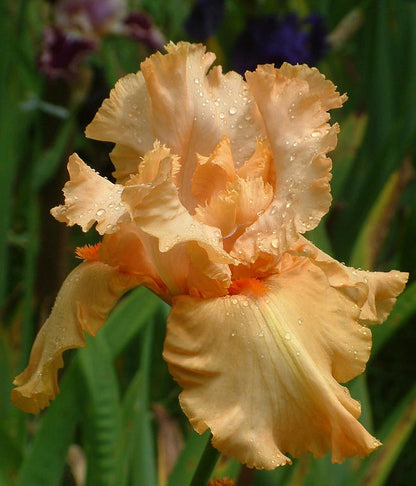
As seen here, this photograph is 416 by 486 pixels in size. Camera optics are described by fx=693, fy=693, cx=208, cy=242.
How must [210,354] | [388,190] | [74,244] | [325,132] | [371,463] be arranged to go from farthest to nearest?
[74,244] < [388,190] < [371,463] < [325,132] < [210,354]

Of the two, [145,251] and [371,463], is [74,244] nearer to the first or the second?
[371,463]

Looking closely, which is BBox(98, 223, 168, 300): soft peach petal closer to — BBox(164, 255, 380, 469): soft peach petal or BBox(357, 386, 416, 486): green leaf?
BBox(164, 255, 380, 469): soft peach petal

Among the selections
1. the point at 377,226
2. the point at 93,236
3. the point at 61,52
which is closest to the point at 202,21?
the point at 61,52

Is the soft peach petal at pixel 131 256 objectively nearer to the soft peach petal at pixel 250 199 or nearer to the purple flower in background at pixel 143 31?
the soft peach petal at pixel 250 199

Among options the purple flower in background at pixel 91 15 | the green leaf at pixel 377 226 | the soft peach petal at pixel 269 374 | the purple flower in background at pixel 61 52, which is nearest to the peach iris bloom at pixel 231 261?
the soft peach petal at pixel 269 374

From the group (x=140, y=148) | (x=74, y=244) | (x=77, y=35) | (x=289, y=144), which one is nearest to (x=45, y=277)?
(x=74, y=244)

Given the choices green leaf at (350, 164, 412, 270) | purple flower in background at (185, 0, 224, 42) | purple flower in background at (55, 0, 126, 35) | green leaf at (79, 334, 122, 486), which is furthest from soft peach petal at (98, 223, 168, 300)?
purple flower in background at (185, 0, 224, 42)

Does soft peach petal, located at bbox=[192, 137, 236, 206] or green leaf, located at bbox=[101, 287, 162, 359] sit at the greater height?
soft peach petal, located at bbox=[192, 137, 236, 206]
